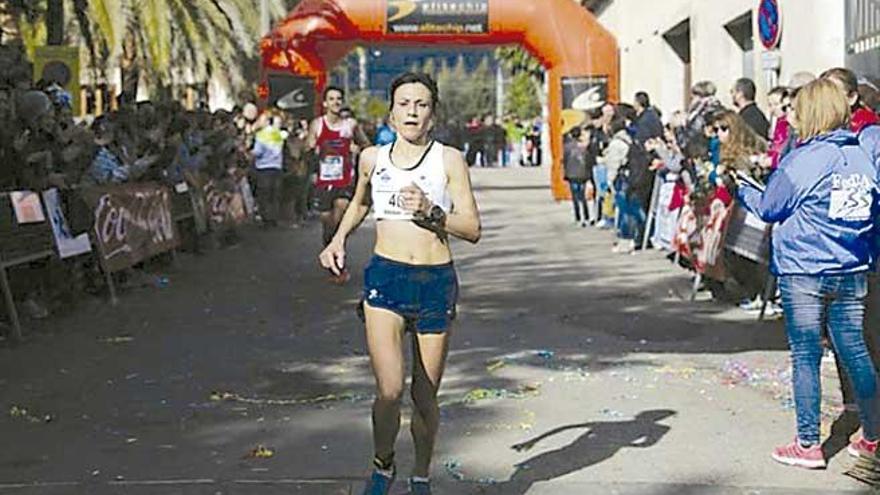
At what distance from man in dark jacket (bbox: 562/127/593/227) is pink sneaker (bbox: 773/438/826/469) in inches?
653

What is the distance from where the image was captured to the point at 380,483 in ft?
21.0

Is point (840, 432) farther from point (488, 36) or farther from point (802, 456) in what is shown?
point (488, 36)

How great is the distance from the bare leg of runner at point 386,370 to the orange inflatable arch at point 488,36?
23.0 metres

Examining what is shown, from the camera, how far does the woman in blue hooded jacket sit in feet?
23.7

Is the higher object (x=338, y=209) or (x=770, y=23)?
(x=770, y=23)

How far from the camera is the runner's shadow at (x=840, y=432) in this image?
7797 mm

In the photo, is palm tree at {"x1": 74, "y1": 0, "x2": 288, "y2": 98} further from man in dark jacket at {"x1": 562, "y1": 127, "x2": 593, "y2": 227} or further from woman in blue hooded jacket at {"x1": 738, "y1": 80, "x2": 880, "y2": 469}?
woman in blue hooded jacket at {"x1": 738, "y1": 80, "x2": 880, "y2": 469}

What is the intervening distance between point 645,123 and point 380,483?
1406 centimetres

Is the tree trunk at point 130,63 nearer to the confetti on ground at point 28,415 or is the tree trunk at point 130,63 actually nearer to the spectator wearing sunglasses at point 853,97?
the confetti on ground at point 28,415

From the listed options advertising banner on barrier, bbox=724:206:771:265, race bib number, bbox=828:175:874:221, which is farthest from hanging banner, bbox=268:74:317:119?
race bib number, bbox=828:175:874:221

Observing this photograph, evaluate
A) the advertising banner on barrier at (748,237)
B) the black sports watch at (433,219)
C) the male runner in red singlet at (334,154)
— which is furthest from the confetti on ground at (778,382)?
the male runner in red singlet at (334,154)

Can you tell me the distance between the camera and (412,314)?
638 centimetres

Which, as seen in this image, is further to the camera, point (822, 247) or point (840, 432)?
point (840, 432)

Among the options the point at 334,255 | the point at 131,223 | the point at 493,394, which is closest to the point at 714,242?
the point at 493,394
